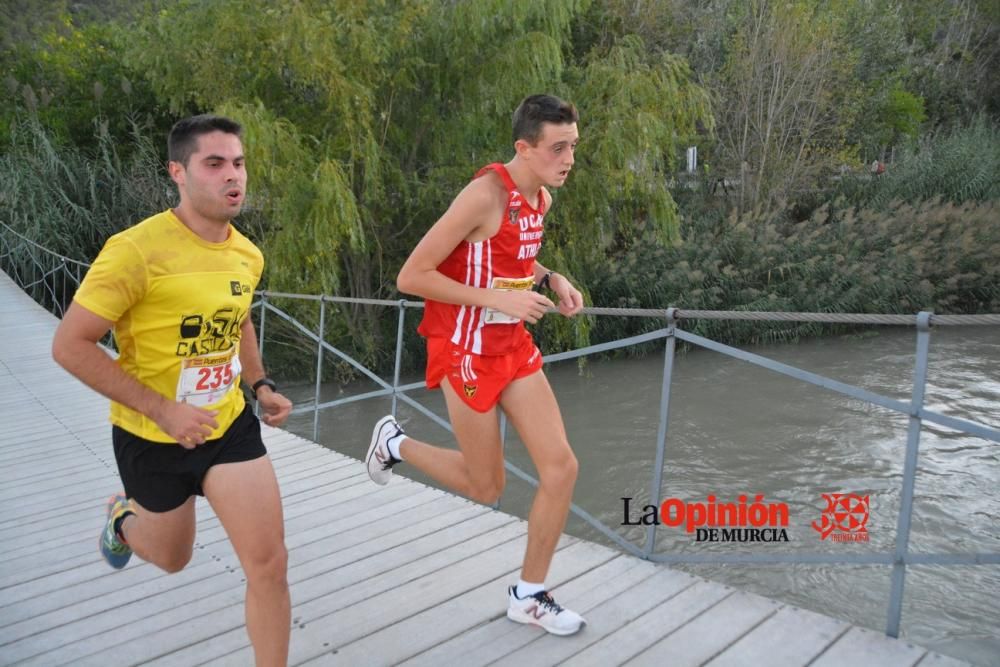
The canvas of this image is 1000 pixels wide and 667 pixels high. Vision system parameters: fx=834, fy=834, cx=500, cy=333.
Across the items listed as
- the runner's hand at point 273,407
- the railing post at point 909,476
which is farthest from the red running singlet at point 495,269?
the railing post at point 909,476

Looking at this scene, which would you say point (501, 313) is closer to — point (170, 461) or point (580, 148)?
point (170, 461)

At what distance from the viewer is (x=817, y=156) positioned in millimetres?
16391

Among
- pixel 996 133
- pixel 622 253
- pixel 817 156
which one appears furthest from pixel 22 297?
pixel 996 133

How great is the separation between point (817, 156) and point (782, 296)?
4.72 m

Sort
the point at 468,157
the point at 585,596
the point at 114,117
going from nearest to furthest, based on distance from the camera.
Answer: the point at 585,596 < the point at 468,157 < the point at 114,117

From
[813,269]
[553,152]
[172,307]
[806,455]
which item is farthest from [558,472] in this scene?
[813,269]

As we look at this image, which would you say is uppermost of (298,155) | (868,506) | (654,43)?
(654,43)

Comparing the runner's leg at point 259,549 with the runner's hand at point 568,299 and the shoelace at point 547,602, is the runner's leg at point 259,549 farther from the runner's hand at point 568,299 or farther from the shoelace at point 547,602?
the runner's hand at point 568,299

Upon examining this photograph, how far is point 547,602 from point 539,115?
1.47 m

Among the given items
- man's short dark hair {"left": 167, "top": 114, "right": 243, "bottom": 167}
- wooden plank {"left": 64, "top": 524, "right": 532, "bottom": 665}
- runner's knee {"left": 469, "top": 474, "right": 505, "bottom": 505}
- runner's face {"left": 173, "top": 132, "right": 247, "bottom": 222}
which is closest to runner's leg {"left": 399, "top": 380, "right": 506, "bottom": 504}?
runner's knee {"left": 469, "top": 474, "right": 505, "bottom": 505}

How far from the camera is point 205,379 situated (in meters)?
2.18

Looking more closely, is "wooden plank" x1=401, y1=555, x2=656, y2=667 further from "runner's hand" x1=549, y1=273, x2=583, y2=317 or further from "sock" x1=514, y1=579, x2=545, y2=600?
"runner's hand" x1=549, y1=273, x2=583, y2=317

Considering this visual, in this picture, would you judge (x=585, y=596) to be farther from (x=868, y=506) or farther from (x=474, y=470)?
(x=868, y=506)

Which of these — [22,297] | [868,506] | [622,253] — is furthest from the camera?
[622,253]
